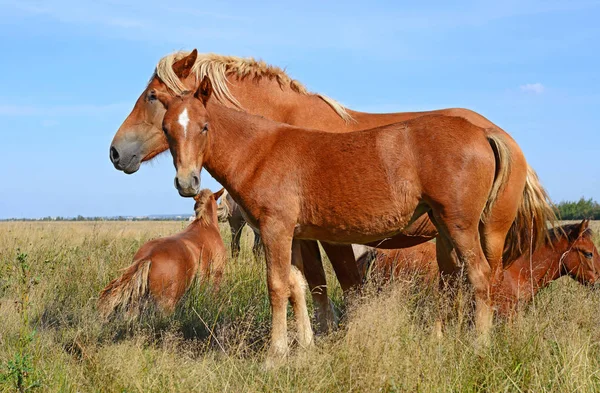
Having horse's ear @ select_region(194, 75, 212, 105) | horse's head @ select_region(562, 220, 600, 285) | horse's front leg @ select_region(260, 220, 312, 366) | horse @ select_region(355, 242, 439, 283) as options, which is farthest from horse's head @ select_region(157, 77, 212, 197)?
horse's head @ select_region(562, 220, 600, 285)

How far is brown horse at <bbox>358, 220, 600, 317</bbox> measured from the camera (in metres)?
6.28

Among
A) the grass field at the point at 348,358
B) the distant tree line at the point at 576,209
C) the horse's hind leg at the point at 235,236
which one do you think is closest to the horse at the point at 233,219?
the horse's hind leg at the point at 235,236

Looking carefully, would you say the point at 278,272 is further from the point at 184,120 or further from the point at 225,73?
the point at 225,73

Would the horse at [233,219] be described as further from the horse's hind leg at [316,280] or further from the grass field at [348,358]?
the grass field at [348,358]

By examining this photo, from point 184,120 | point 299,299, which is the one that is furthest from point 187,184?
point 299,299

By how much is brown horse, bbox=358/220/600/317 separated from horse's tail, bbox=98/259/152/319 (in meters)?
2.28

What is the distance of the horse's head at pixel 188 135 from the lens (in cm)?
471

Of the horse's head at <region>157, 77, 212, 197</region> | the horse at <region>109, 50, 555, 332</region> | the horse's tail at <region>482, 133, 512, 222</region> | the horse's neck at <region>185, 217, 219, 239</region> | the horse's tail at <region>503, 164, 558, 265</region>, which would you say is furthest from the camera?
the horse's neck at <region>185, 217, 219, 239</region>

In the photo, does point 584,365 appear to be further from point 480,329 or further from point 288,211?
point 288,211

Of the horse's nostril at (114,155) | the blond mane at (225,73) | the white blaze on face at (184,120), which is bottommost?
the horse's nostril at (114,155)

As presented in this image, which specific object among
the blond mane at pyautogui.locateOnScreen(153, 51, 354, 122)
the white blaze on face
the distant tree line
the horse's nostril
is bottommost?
the distant tree line

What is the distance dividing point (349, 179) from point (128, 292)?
2749 mm

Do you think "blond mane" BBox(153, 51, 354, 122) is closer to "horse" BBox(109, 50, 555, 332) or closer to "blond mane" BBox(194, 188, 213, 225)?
"horse" BBox(109, 50, 555, 332)

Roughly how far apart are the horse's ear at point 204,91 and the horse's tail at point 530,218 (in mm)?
2870
